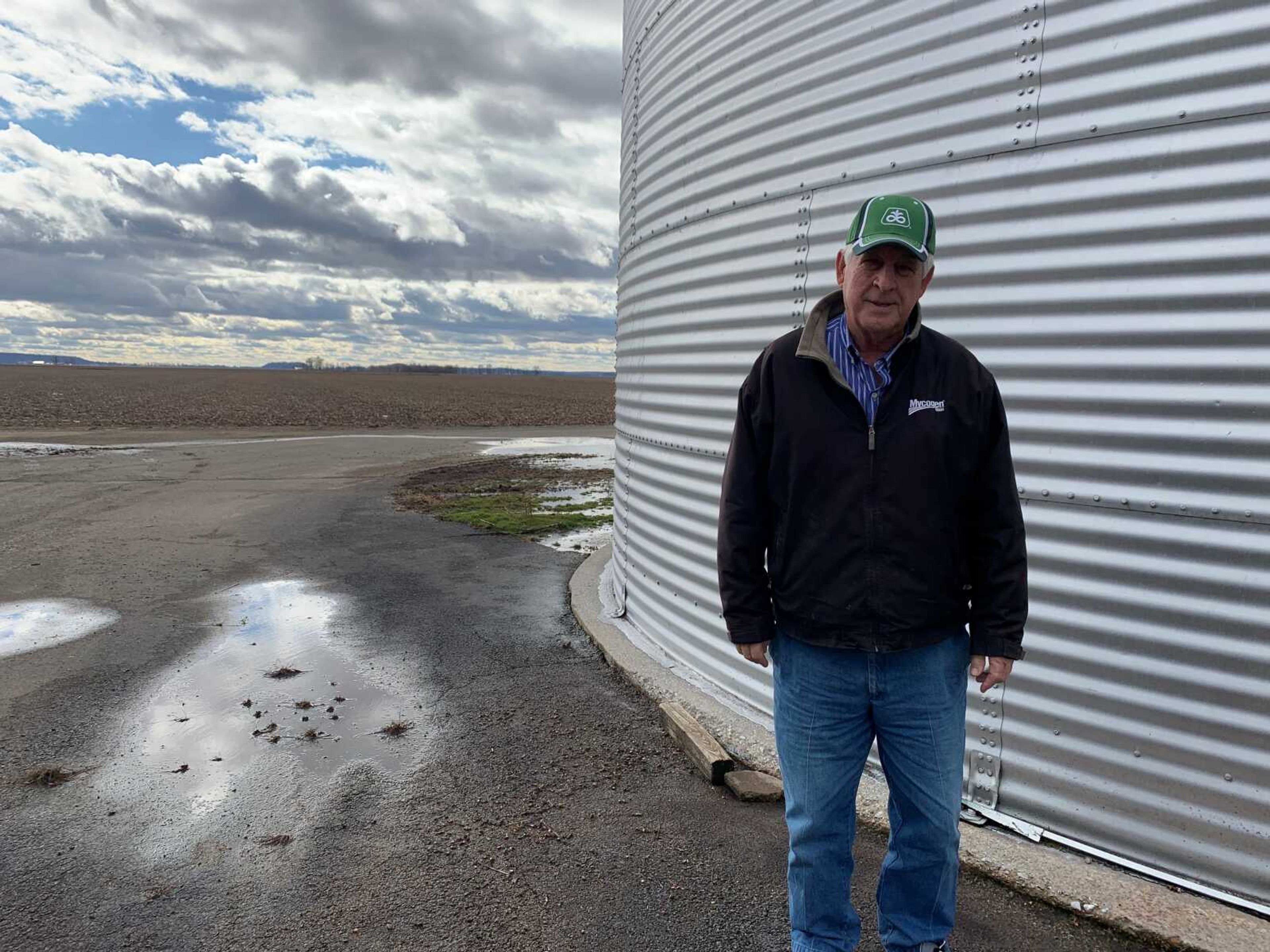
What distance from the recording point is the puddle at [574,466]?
9.94m

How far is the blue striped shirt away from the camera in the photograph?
7.51 feet

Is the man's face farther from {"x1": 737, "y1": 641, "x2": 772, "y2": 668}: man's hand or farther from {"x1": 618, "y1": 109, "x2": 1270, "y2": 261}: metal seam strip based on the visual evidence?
{"x1": 618, "y1": 109, "x2": 1270, "y2": 261}: metal seam strip

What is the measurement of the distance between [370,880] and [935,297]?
312 cm

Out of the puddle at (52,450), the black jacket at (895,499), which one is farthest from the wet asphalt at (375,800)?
the puddle at (52,450)

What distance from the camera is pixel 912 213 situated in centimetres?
221

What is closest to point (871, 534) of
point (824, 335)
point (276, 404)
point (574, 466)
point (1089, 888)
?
point (824, 335)

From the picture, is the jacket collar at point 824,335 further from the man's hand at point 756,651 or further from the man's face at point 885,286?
the man's hand at point 756,651

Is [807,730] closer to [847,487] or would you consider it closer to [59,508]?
[847,487]

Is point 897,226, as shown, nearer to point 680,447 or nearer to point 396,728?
point 680,447

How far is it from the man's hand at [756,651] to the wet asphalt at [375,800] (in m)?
1.09

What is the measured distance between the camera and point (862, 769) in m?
2.43

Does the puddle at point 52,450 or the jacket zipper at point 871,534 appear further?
the puddle at point 52,450

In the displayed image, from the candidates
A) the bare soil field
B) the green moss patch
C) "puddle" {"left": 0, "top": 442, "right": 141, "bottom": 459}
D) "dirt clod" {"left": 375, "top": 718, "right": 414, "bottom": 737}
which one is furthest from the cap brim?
the bare soil field

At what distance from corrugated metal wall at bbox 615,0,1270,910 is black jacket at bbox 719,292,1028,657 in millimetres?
1050
